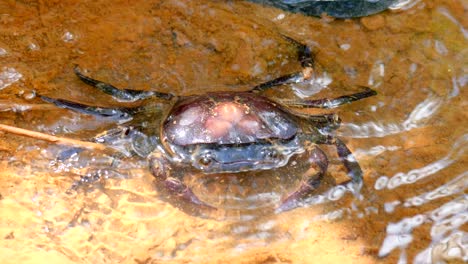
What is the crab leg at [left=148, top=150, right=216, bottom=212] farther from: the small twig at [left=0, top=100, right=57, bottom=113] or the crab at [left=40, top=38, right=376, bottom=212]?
the small twig at [left=0, top=100, right=57, bottom=113]

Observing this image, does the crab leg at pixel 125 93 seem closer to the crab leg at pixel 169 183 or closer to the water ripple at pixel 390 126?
the crab leg at pixel 169 183

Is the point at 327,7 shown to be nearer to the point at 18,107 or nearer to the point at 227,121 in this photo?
the point at 227,121

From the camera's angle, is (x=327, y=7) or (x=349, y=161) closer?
(x=349, y=161)

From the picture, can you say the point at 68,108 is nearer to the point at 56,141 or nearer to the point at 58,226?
the point at 56,141

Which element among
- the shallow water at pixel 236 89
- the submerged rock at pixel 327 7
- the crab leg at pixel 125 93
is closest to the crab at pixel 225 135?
the crab leg at pixel 125 93

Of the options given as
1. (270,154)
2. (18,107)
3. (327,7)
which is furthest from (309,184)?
(18,107)

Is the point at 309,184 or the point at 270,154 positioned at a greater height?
the point at 270,154

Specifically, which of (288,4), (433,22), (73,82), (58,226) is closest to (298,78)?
(288,4)
